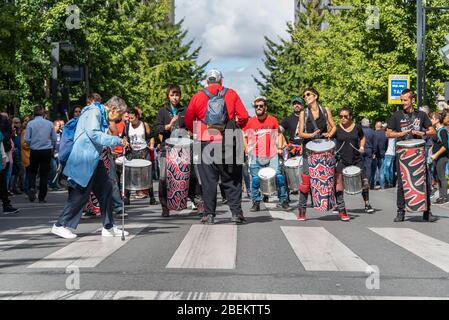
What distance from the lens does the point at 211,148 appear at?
10.9m

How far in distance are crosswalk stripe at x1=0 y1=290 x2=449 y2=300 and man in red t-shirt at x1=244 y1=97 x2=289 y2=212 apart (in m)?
8.09

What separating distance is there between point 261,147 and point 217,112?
11.3 ft

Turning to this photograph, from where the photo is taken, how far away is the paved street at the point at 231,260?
5.98 m

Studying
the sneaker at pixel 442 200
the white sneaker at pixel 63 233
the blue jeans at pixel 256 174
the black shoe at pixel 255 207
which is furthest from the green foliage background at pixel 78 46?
the white sneaker at pixel 63 233

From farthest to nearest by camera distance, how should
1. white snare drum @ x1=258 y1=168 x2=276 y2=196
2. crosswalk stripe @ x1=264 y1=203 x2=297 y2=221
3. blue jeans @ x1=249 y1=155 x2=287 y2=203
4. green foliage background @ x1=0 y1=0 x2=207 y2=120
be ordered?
green foliage background @ x1=0 y1=0 x2=207 y2=120
blue jeans @ x1=249 y1=155 x2=287 y2=203
white snare drum @ x1=258 y1=168 x2=276 y2=196
crosswalk stripe @ x1=264 y1=203 x2=297 y2=221

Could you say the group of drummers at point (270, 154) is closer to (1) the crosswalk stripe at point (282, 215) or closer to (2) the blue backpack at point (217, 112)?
(2) the blue backpack at point (217, 112)

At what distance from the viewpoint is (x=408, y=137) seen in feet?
39.0

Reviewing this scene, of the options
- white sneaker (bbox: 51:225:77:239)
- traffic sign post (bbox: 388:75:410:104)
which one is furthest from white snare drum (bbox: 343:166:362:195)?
traffic sign post (bbox: 388:75:410:104)

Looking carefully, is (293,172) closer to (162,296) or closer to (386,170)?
(162,296)

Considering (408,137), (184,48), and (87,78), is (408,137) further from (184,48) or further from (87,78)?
(184,48)

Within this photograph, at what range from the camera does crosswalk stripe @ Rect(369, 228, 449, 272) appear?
789 cm

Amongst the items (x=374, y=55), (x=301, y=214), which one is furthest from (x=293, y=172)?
(x=374, y=55)

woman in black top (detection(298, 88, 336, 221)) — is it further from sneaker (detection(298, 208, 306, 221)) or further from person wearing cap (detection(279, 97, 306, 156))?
person wearing cap (detection(279, 97, 306, 156))

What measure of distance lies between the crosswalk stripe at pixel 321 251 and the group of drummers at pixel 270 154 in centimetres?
111
